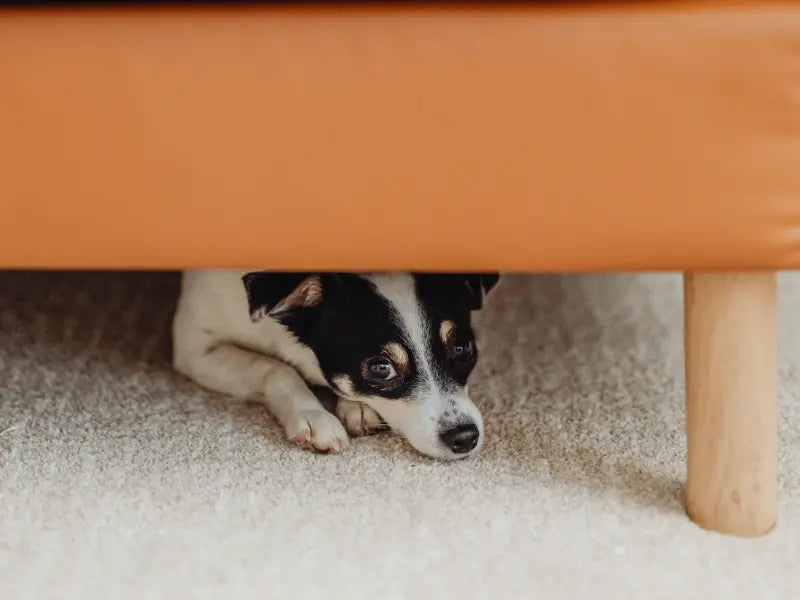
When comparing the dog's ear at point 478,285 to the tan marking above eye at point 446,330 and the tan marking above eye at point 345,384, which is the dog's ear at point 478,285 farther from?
the tan marking above eye at point 345,384

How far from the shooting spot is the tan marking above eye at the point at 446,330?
134 cm

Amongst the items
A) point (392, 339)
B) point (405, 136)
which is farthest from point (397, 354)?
point (405, 136)

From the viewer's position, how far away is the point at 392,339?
4.33 ft

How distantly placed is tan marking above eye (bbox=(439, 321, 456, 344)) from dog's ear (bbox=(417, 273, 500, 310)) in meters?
0.04

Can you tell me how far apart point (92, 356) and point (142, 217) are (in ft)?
2.18

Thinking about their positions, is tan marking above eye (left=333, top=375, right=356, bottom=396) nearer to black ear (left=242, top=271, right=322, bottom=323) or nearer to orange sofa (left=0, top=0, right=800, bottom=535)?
black ear (left=242, top=271, right=322, bottom=323)

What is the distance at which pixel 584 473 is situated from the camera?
121cm

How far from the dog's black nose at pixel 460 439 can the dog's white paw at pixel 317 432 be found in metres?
0.14

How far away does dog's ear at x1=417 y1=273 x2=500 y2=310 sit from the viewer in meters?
1.37

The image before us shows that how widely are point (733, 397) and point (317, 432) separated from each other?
0.52 meters

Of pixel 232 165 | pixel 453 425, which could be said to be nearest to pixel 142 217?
pixel 232 165

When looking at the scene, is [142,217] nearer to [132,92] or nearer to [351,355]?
[132,92]

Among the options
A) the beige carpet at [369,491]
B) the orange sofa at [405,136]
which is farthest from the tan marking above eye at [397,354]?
the orange sofa at [405,136]

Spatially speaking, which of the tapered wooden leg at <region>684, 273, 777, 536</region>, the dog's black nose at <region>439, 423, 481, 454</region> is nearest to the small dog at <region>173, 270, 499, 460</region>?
the dog's black nose at <region>439, 423, 481, 454</region>
